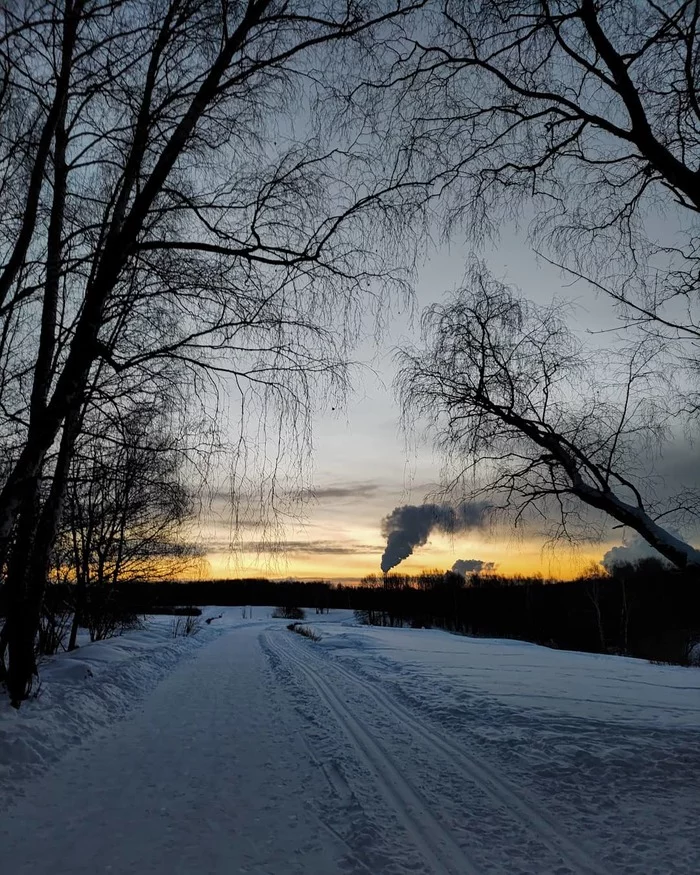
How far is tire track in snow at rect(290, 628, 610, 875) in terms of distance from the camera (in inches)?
142

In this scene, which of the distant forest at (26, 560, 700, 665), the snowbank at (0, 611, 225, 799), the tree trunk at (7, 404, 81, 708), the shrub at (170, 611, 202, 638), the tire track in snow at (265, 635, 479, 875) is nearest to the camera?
the tire track in snow at (265, 635, 479, 875)

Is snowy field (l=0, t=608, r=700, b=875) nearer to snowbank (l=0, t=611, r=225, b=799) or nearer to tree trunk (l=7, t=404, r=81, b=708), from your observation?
snowbank (l=0, t=611, r=225, b=799)

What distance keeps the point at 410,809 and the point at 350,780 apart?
85 cm

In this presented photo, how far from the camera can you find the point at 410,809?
14.3ft

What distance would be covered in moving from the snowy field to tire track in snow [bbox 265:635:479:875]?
0.06ft

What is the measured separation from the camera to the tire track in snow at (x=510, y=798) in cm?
362

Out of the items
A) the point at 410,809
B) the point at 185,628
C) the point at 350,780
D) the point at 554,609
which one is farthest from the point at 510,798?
the point at 554,609

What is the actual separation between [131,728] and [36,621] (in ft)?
6.86

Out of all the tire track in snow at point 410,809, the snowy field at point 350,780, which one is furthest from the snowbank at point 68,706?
the tire track in snow at point 410,809

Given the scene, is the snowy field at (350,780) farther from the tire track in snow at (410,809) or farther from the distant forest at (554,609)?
the distant forest at (554,609)

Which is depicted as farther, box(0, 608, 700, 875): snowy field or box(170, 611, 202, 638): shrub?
box(170, 611, 202, 638): shrub

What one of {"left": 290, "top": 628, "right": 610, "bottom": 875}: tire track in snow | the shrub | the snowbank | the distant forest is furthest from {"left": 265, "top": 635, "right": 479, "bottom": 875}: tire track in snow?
the shrub

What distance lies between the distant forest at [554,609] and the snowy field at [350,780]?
883cm

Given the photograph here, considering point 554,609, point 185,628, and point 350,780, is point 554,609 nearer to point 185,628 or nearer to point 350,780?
point 185,628
